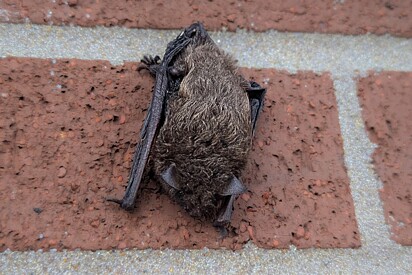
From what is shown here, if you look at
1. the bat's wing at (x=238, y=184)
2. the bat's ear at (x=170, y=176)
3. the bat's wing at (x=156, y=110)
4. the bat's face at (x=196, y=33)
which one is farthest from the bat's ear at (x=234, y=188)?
the bat's face at (x=196, y=33)

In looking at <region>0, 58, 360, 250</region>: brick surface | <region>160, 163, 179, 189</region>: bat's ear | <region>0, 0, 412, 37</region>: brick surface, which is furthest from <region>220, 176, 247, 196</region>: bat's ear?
<region>0, 0, 412, 37</region>: brick surface

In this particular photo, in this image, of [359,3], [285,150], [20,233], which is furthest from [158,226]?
[359,3]

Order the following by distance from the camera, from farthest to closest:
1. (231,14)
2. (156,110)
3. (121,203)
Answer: (231,14) < (156,110) < (121,203)

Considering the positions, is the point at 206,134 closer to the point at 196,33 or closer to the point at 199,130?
the point at 199,130

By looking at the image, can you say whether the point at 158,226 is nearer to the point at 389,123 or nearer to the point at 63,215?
the point at 63,215

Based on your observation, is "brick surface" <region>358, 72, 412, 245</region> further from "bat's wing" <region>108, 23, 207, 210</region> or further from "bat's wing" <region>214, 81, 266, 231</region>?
"bat's wing" <region>108, 23, 207, 210</region>

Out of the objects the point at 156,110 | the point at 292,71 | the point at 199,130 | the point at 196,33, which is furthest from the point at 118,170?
the point at 292,71
